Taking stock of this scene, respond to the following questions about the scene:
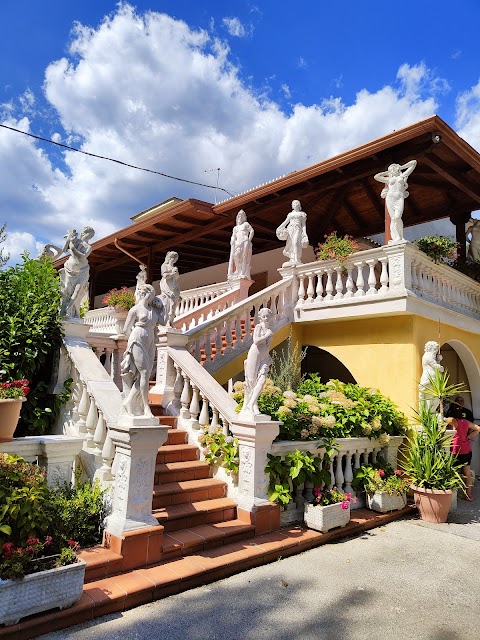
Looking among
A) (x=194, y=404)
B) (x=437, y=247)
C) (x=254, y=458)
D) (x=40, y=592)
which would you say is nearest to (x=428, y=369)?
(x=437, y=247)

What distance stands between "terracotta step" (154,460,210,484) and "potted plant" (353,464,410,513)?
7.14 ft

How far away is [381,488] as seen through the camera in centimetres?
621

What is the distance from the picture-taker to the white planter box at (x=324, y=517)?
514 centimetres

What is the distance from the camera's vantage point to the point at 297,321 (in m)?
8.96

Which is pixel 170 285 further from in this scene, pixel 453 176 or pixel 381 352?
pixel 453 176

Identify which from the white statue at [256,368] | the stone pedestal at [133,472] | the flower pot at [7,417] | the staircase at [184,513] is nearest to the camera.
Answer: the staircase at [184,513]

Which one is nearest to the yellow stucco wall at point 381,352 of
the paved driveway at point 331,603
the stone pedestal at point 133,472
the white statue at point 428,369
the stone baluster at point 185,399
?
the white statue at point 428,369

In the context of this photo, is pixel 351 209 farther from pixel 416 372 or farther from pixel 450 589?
pixel 450 589

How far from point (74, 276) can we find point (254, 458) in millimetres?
3200

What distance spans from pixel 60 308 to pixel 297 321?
14.9 feet

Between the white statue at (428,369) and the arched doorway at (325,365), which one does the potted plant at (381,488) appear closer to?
the white statue at (428,369)

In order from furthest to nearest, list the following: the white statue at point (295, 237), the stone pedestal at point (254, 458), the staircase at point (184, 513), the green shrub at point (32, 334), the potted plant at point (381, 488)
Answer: the white statue at point (295, 237)
the potted plant at point (381, 488)
the green shrub at point (32, 334)
the stone pedestal at point (254, 458)
the staircase at point (184, 513)

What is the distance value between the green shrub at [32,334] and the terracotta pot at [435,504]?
4.83 m

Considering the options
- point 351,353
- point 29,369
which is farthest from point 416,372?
point 29,369
